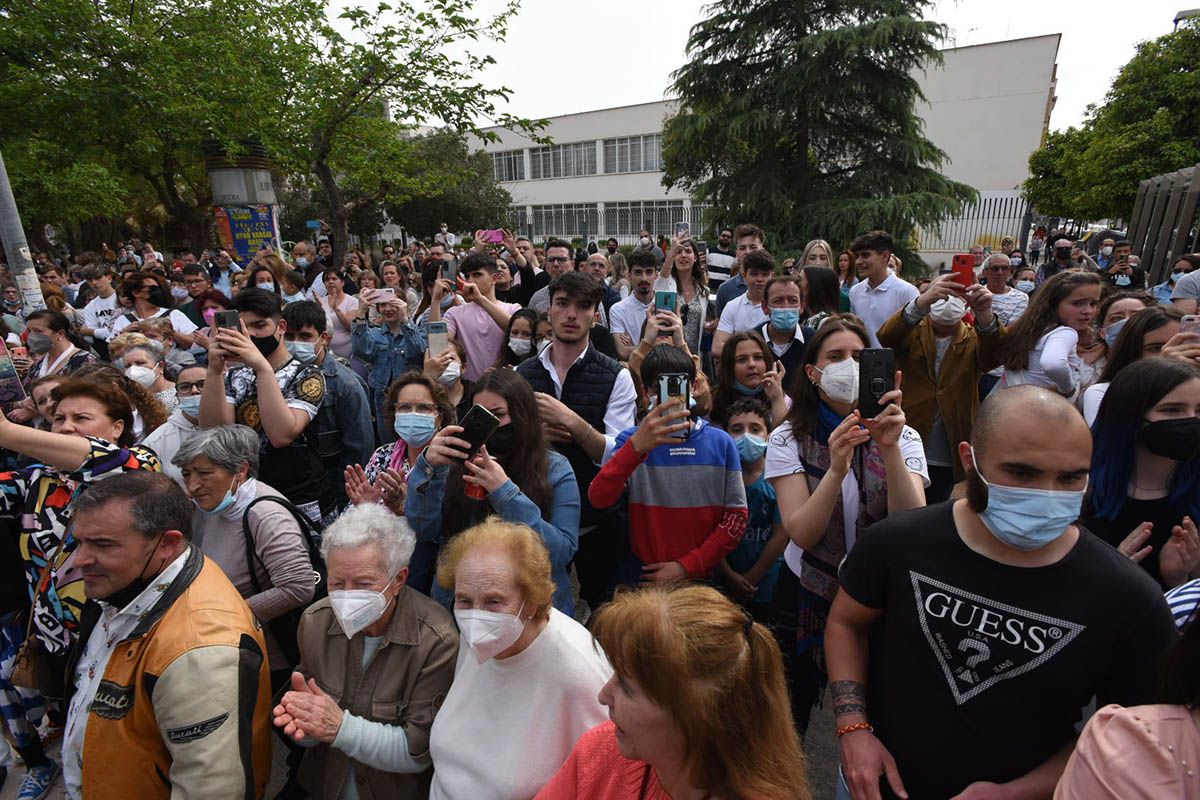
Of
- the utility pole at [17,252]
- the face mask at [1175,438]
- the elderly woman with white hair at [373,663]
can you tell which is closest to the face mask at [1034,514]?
the face mask at [1175,438]

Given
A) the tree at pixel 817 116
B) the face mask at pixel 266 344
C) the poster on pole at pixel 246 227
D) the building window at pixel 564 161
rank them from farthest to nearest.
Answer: the building window at pixel 564 161 < the tree at pixel 817 116 < the poster on pole at pixel 246 227 < the face mask at pixel 266 344

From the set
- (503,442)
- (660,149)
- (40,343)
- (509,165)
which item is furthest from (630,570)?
(509,165)

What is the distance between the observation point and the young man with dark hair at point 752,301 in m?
5.28

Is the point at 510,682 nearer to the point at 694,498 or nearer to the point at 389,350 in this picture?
the point at 694,498

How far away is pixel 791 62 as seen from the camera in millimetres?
15836

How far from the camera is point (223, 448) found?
2.68m

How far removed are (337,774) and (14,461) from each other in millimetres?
2862

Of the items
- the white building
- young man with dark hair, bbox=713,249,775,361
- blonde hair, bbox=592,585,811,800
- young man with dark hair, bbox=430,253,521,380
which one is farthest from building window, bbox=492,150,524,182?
blonde hair, bbox=592,585,811,800

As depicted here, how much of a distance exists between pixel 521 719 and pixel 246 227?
45.3 feet

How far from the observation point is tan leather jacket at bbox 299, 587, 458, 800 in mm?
2207

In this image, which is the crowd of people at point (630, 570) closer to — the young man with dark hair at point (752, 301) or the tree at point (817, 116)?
the young man with dark hair at point (752, 301)

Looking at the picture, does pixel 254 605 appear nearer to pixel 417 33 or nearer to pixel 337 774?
pixel 337 774

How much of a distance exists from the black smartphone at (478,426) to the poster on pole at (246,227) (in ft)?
42.2

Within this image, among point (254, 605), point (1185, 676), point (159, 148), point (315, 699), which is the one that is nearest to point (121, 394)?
point (254, 605)
